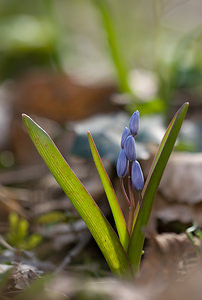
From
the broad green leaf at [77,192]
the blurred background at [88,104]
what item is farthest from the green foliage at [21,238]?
the broad green leaf at [77,192]

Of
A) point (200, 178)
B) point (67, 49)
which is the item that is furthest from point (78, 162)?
point (67, 49)

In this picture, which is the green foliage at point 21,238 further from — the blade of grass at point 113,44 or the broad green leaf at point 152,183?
the blade of grass at point 113,44

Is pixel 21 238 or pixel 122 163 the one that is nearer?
pixel 122 163

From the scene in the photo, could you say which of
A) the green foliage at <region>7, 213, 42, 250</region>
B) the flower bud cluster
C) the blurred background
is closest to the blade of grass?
the blurred background

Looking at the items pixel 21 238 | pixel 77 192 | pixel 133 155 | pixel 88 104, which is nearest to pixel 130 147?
pixel 133 155

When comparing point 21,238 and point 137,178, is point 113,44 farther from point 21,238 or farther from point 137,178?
point 137,178
